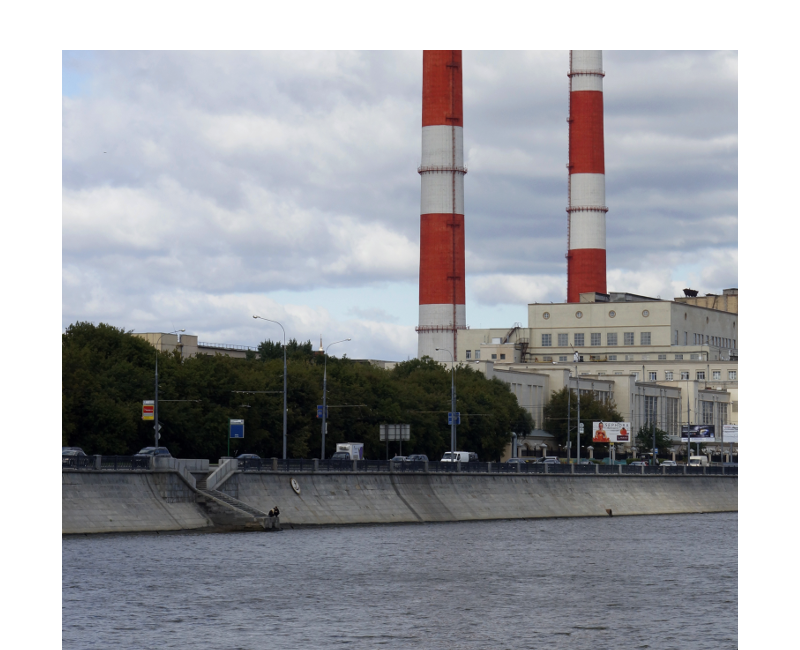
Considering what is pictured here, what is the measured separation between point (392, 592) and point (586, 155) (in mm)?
93412

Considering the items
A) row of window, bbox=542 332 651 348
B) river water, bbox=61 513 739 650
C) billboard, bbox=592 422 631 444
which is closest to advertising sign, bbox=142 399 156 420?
river water, bbox=61 513 739 650

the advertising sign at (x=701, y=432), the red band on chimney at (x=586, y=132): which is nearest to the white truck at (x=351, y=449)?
the advertising sign at (x=701, y=432)

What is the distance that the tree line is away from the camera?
7294cm

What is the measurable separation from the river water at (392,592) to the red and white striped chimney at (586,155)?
69.2 metres

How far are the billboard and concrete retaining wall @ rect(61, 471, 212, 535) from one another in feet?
191

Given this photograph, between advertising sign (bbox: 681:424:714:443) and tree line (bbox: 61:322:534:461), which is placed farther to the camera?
advertising sign (bbox: 681:424:714:443)

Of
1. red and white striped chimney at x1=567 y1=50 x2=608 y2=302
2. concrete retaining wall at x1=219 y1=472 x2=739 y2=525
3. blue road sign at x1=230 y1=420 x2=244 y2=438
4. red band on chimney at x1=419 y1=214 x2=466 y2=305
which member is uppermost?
red and white striped chimney at x1=567 y1=50 x2=608 y2=302

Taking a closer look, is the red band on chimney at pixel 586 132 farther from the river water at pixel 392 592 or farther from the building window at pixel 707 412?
the river water at pixel 392 592

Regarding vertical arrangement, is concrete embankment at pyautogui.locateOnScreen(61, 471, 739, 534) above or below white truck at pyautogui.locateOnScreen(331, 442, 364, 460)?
below

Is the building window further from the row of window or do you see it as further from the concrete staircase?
the concrete staircase

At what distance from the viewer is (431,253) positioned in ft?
367
